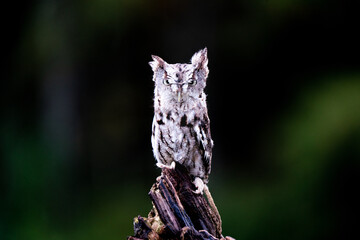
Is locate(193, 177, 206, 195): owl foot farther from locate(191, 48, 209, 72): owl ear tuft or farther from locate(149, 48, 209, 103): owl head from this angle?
locate(191, 48, 209, 72): owl ear tuft

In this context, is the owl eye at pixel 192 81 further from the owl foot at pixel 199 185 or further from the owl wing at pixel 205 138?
the owl foot at pixel 199 185

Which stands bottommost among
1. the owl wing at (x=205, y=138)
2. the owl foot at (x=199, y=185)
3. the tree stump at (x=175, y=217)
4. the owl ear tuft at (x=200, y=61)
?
the tree stump at (x=175, y=217)

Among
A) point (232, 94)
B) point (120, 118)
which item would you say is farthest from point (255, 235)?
point (120, 118)

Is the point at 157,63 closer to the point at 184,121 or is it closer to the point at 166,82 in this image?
the point at 166,82

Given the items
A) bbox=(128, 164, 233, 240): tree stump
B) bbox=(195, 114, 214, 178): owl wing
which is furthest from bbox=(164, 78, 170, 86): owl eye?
bbox=(128, 164, 233, 240): tree stump

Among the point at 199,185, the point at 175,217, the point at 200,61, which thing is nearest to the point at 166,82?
the point at 200,61

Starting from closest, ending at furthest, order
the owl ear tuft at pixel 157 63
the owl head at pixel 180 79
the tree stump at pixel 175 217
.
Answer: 1. the tree stump at pixel 175 217
2. the owl head at pixel 180 79
3. the owl ear tuft at pixel 157 63

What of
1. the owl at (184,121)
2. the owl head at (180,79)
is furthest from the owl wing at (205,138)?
the owl head at (180,79)
